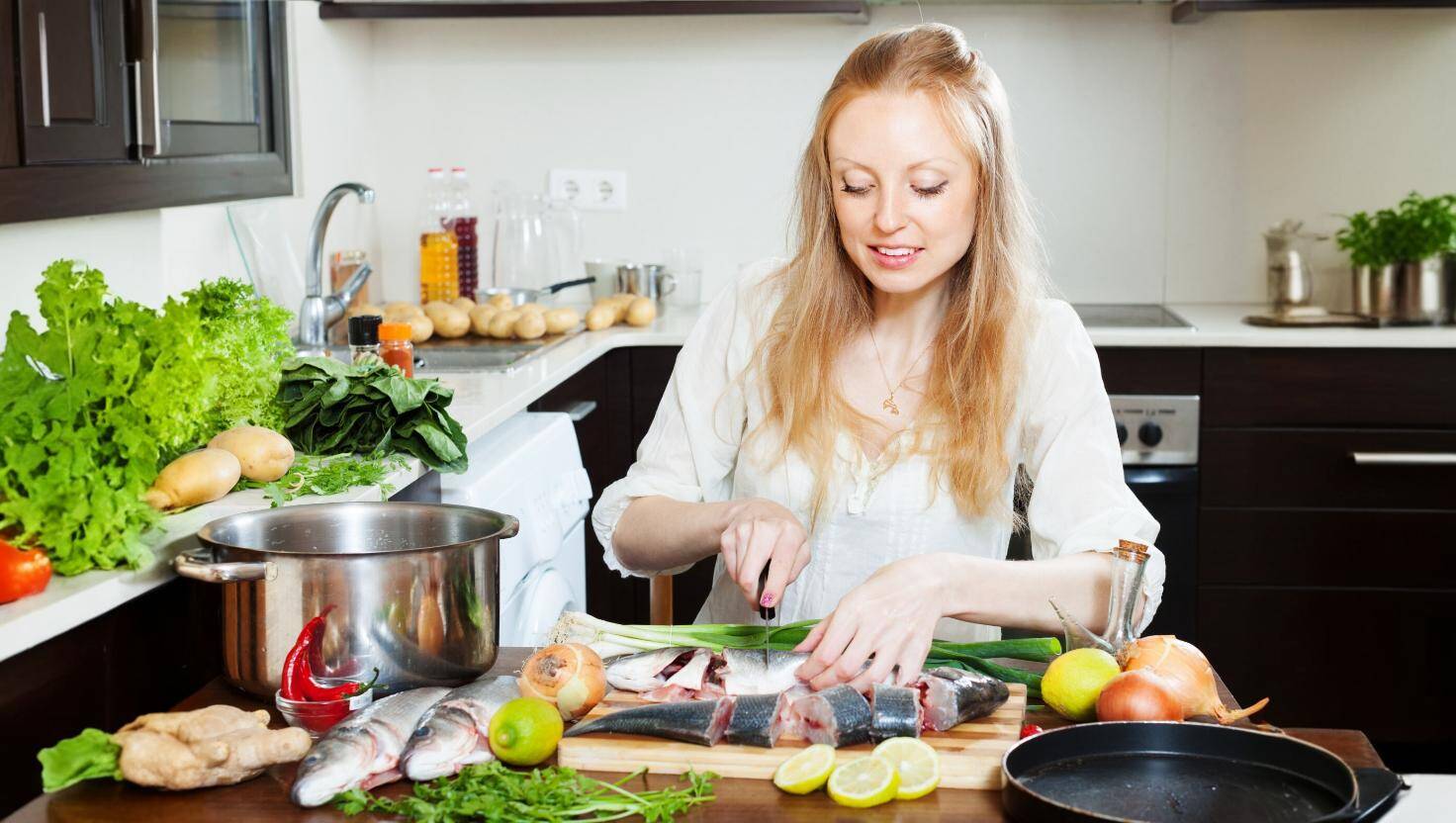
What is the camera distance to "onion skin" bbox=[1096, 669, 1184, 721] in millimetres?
1109

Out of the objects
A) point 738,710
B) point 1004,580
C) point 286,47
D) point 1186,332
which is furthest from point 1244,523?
point 738,710

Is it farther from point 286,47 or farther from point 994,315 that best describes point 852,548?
point 286,47

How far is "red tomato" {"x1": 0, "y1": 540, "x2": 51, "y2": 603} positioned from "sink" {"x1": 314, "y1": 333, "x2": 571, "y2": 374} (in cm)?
152

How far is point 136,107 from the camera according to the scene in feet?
6.85

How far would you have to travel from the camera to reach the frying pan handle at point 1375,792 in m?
0.93

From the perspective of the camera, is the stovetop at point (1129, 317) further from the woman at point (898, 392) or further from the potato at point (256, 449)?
the potato at point (256, 449)

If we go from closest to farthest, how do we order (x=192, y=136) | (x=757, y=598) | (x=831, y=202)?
(x=757, y=598) → (x=831, y=202) → (x=192, y=136)

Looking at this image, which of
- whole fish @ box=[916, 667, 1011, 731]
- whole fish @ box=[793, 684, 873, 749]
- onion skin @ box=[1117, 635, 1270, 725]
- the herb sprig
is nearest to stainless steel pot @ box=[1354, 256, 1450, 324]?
onion skin @ box=[1117, 635, 1270, 725]

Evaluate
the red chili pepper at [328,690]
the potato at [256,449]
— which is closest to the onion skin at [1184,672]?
the red chili pepper at [328,690]

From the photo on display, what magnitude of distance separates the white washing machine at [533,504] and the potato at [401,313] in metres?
0.63

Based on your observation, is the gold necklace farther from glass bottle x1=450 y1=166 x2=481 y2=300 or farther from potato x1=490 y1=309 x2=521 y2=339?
glass bottle x1=450 y1=166 x2=481 y2=300

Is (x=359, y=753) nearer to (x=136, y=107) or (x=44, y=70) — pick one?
(x=44, y=70)

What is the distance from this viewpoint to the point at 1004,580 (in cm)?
145

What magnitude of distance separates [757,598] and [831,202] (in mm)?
568
